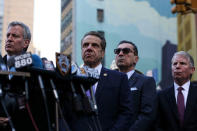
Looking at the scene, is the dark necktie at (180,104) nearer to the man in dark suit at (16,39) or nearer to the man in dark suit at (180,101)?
the man in dark suit at (180,101)

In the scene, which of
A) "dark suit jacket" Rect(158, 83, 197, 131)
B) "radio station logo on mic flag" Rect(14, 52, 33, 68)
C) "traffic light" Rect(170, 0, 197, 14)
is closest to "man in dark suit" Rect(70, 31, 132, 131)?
"dark suit jacket" Rect(158, 83, 197, 131)

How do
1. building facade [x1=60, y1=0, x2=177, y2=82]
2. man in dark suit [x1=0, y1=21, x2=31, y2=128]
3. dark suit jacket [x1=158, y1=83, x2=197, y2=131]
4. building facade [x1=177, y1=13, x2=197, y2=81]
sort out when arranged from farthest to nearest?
building facade [x1=60, y1=0, x2=177, y2=82] < building facade [x1=177, y1=13, x2=197, y2=81] < dark suit jacket [x1=158, y1=83, x2=197, y2=131] < man in dark suit [x1=0, y1=21, x2=31, y2=128]

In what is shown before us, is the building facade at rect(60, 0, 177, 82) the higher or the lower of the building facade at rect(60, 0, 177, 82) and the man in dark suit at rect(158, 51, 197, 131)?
the higher

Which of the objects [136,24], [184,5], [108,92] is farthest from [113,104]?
[136,24]

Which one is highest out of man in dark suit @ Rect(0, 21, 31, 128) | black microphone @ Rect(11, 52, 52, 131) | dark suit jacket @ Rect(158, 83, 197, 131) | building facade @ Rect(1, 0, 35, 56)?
building facade @ Rect(1, 0, 35, 56)

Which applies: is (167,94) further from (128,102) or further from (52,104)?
(52,104)

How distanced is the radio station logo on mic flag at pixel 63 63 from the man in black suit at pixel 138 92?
1.82 metres

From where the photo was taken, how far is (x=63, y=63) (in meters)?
3.46

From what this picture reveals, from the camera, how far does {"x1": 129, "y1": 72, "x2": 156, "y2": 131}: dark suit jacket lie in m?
5.29

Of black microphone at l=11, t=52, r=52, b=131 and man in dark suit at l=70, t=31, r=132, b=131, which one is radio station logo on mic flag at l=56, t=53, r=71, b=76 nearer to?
black microphone at l=11, t=52, r=52, b=131

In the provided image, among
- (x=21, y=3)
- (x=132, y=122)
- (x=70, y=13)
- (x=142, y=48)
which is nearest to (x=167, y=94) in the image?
(x=132, y=122)

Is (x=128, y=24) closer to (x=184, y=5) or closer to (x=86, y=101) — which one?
(x=184, y=5)

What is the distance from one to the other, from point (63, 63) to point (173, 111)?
270cm

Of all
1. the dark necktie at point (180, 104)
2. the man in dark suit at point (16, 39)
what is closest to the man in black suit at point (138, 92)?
the dark necktie at point (180, 104)
